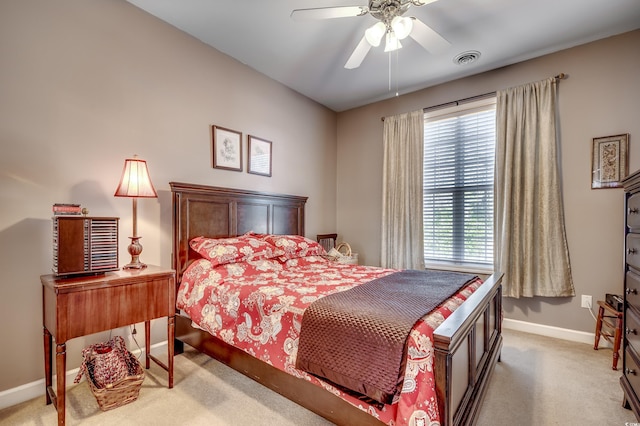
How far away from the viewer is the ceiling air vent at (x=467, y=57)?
3.03 meters

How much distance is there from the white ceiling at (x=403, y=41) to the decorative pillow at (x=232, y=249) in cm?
193

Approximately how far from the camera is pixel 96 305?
1.71m

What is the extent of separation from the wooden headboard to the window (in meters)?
1.77

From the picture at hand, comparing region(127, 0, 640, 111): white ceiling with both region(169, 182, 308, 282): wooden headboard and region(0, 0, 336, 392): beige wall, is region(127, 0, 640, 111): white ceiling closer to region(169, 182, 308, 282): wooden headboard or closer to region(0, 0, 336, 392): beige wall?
region(0, 0, 336, 392): beige wall

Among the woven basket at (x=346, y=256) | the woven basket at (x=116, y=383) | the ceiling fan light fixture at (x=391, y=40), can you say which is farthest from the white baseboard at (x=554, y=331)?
the woven basket at (x=116, y=383)

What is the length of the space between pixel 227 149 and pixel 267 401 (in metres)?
2.33

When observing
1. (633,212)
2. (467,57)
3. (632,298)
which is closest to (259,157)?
(467,57)

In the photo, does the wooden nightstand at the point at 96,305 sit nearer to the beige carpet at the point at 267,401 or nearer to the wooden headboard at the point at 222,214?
the beige carpet at the point at 267,401

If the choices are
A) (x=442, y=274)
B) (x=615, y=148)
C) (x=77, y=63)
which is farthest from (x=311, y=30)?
(x=615, y=148)

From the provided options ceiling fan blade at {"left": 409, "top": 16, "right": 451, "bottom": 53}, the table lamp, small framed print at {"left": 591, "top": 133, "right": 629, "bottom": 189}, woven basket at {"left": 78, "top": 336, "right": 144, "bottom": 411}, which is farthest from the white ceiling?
woven basket at {"left": 78, "top": 336, "right": 144, "bottom": 411}

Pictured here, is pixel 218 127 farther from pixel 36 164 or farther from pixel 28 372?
pixel 28 372

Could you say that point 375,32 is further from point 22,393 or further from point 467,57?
point 22,393

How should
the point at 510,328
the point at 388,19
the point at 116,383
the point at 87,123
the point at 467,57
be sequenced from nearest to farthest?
the point at 116,383 → the point at 388,19 → the point at 87,123 → the point at 467,57 → the point at 510,328

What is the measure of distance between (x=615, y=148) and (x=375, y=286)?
8.77 ft
